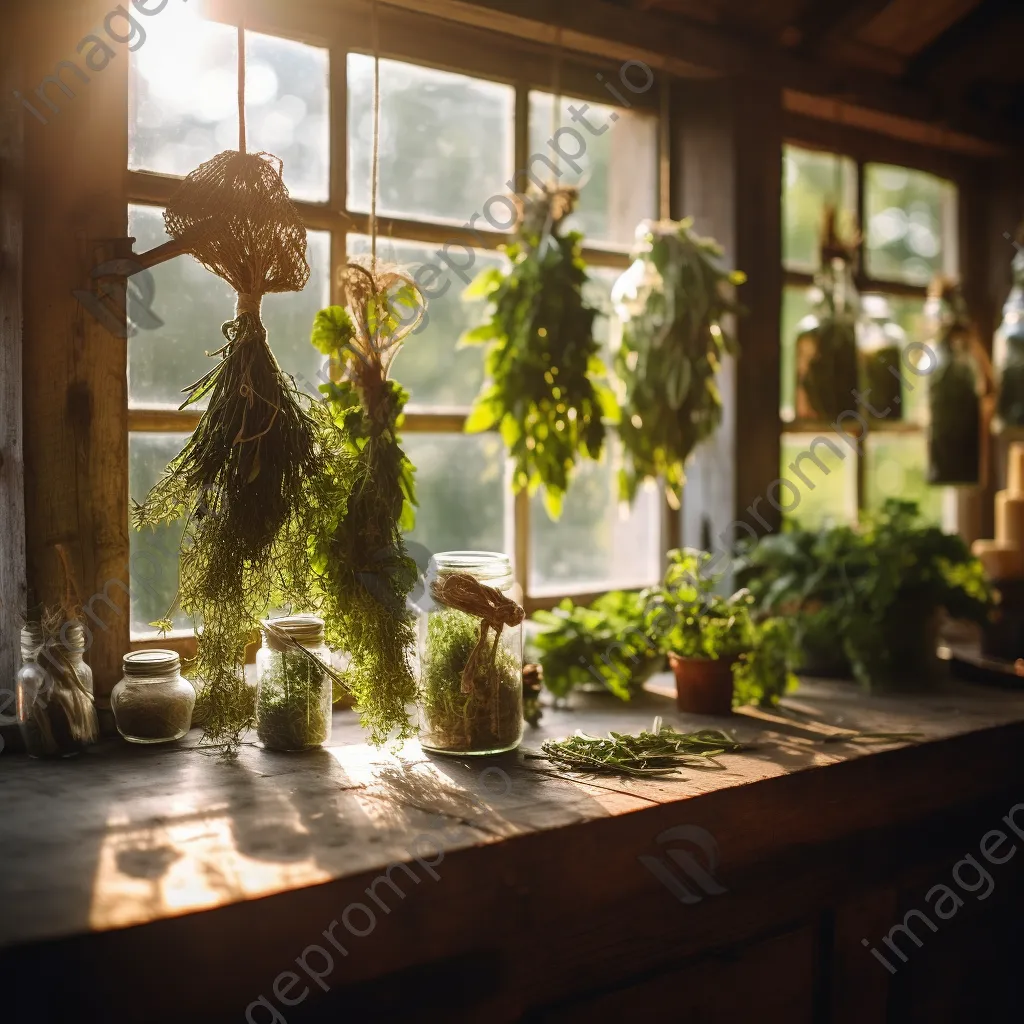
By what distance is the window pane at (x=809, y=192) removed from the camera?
3.10 meters

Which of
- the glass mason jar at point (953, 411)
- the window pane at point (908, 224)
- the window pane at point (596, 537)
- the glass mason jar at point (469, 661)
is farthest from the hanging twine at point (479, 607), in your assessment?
the window pane at point (908, 224)

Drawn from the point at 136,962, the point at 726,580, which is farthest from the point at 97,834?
the point at 726,580

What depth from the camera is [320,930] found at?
125cm

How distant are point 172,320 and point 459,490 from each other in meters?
0.75

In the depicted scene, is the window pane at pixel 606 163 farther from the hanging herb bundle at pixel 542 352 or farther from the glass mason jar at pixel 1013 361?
the glass mason jar at pixel 1013 361

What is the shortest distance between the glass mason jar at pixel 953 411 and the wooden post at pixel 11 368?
7.55 ft

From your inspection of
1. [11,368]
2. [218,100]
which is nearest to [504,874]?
[11,368]

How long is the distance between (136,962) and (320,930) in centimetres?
21

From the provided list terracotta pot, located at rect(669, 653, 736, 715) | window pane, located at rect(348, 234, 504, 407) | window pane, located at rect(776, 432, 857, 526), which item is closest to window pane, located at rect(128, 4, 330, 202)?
window pane, located at rect(348, 234, 504, 407)

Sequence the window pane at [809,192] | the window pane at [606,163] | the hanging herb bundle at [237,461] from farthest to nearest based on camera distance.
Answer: the window pane at [809,192] → the window pane at [606,163] → the hanging herb bundle at [237,461]

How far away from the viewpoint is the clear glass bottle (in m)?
2.87

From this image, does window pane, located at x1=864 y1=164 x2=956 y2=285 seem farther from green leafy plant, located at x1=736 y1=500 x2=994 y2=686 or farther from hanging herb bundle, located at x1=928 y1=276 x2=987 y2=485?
green leafy plant, located at x1=736 y1=500 x2=994 y2=686

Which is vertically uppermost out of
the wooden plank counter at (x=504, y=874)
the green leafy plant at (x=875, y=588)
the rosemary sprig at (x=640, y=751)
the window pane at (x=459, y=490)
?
the window pane at (x=459, y=490)

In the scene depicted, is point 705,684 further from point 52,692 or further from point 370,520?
point 52,692
